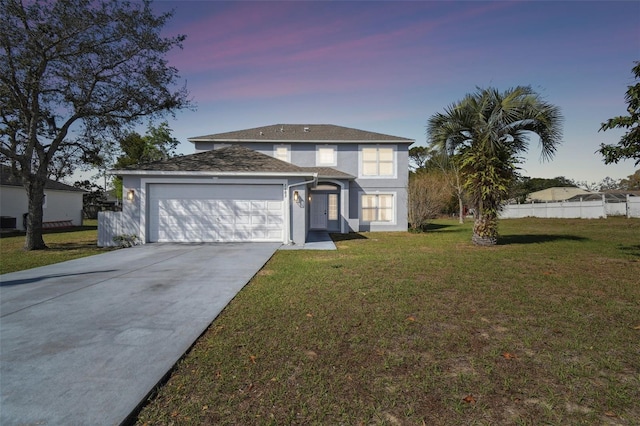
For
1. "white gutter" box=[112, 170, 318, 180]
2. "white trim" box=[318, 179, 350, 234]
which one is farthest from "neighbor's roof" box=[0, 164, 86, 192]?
"white trim" box=[318, 179, 350, 234]

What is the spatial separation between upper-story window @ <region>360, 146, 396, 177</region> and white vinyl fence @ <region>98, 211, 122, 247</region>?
12516 millimetres

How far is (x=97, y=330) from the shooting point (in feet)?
12.9

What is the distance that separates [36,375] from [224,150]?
12.6 metres

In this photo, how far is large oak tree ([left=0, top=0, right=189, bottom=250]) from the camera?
34.5ft

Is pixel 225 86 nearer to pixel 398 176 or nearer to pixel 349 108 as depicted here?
pixel 349 108

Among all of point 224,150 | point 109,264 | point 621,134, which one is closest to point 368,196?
point 224,150

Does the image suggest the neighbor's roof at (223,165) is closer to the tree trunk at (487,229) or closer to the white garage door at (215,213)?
the white garage door at (215,213)

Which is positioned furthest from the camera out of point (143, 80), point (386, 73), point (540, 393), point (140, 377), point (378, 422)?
point (386, 73)

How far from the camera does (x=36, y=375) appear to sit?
2.87 meters

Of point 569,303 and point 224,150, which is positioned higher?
point 224,150

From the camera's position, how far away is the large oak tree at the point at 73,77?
10508 millimetres

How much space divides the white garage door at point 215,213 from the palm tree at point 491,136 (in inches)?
271

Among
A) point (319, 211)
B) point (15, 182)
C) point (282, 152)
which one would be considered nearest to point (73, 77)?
point (282, 152)

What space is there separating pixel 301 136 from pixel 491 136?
1056 cm
